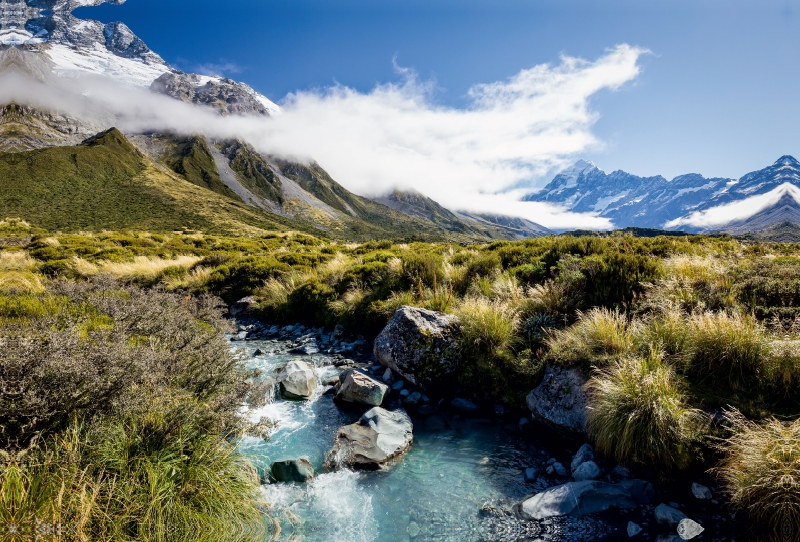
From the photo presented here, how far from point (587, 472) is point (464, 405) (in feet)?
9.12

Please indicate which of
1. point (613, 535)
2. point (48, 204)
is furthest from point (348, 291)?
point (48, 204)

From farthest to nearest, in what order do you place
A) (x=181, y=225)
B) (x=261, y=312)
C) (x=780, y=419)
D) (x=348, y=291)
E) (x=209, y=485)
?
(x=181, y=225) < (x=261, y=312) < (x=348, y=291) < (x=780, y=419) < (x=209, y=485)

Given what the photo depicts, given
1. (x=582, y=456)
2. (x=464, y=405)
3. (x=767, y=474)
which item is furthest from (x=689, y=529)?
(x=464, y=405)

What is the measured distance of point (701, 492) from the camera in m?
4.67

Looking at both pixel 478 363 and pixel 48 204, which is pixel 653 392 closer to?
pixel 478 363

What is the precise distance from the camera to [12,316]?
6.00 meters

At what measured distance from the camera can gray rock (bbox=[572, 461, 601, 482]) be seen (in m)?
5.36

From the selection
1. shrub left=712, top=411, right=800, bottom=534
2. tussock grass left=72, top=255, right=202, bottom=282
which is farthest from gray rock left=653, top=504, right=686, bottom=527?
tussock grass left=72, top=255, right=202, bottom=282

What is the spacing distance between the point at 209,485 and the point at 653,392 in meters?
6.08

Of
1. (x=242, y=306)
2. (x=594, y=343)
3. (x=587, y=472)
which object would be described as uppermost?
(x=594, y=343)

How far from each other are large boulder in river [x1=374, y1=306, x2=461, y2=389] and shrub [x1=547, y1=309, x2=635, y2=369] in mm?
2303

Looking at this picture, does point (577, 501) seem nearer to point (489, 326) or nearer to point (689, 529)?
point (689, 529)

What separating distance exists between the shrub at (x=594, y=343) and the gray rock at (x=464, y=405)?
1.95 m

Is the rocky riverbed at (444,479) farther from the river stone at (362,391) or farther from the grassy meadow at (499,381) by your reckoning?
the grassy meadow at (499,381)
